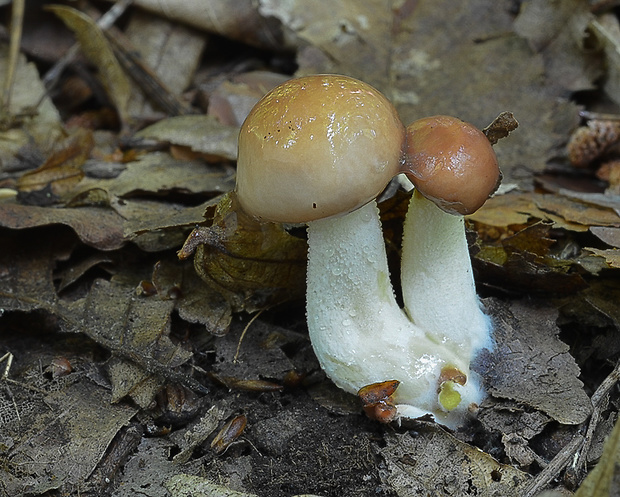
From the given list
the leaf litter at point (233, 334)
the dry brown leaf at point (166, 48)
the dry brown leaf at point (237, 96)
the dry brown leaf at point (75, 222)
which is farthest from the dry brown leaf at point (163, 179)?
the dry brown leaf at point (166, 48)

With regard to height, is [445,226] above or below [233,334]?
above

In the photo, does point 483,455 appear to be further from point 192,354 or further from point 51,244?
point 51,244

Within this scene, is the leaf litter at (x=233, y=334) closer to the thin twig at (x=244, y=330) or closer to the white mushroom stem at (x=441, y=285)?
the thin twig at (x=244, y=330)

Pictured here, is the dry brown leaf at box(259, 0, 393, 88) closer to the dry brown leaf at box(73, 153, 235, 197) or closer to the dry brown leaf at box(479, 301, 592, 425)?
the dry brown leaf at box(73, 153, 235, 197)

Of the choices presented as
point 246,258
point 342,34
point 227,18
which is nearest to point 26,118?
point 227,18

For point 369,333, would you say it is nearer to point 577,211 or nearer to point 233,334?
point 233,334

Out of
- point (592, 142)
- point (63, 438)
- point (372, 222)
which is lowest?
point (63, 438)
